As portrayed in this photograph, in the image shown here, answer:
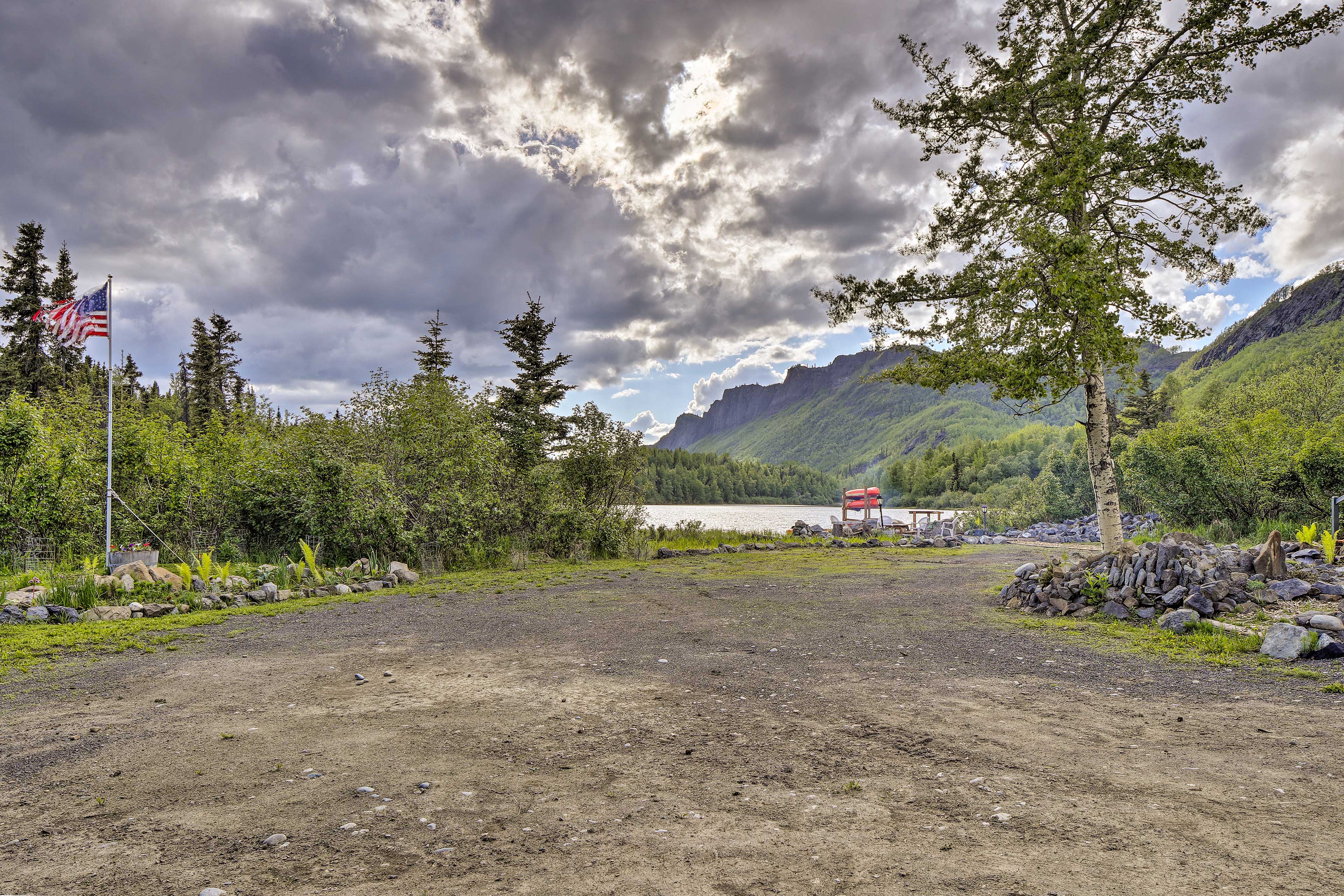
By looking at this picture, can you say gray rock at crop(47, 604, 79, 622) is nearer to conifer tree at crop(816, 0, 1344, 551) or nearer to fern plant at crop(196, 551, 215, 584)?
fern plant at crop(196, 551, 215, 584)

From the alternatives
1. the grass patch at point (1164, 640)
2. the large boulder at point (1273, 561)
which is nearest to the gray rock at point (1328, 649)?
the grass patch at point (1164, 640)

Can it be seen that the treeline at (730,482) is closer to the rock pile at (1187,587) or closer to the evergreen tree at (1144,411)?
the evergreen tree at (1144,411)

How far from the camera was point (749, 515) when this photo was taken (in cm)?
6334

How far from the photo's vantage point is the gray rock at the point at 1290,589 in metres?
7.66

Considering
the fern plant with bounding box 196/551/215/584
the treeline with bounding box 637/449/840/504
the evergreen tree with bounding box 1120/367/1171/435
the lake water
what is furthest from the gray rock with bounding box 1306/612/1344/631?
the treeline with bounding box 637/449/840/504

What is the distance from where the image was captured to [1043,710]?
4855 millimetres

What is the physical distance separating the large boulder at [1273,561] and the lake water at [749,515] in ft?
52.0

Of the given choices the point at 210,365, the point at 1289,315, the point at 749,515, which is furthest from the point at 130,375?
the point at 1289,315

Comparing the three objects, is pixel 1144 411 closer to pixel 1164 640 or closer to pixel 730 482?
pixel 1164 640

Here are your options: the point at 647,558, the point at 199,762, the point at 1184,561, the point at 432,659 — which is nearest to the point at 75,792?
the point at 199,762

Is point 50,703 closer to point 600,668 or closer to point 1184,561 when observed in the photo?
point 600,668

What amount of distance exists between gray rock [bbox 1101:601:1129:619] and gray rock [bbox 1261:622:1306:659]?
1975 mm

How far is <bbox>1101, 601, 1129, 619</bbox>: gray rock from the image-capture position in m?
Answer: 8.27

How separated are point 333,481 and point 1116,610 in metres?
15.5
